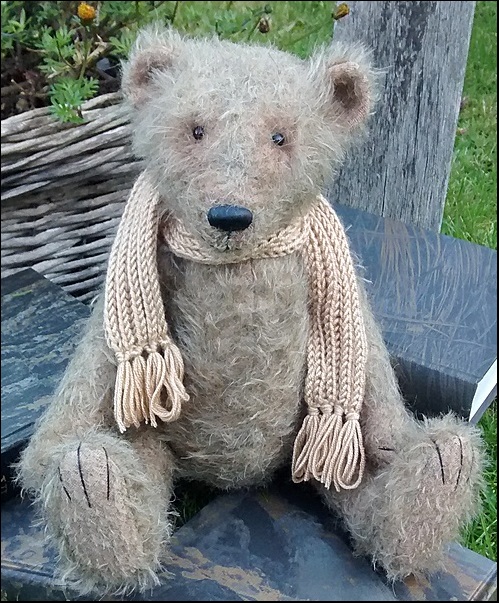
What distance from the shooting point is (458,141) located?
2150 mm

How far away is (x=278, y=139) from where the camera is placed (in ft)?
2.35

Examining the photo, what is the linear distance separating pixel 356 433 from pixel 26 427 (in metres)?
0.41

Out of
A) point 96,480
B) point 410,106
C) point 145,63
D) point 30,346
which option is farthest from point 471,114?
point 96,480

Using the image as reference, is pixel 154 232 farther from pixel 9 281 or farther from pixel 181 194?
pixel 9 281

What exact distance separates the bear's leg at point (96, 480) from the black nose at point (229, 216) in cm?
23

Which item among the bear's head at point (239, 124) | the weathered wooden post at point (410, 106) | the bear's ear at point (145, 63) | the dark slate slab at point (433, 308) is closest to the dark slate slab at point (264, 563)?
the dark slate slab at point (433, 308)

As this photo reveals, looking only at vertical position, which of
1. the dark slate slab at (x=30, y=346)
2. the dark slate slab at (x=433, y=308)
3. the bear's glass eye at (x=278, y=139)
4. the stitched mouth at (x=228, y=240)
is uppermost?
the bear's glass eye at (x=278, y=139)

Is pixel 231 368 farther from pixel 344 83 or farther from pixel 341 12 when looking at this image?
pixel 341 12

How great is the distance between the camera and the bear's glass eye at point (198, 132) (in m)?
0.71

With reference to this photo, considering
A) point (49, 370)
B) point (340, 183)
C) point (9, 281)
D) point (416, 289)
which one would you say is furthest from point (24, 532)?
point (340, 183)

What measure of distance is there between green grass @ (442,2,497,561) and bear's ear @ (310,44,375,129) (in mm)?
627

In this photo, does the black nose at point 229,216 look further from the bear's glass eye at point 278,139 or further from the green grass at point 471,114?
the green grass at point 471,114

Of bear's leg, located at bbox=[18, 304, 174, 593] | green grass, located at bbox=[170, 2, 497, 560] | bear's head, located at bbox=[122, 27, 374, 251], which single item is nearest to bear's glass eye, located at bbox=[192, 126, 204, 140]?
bear's head, located at bbox=[122, 27, 374, 251]

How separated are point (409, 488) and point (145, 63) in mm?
480
